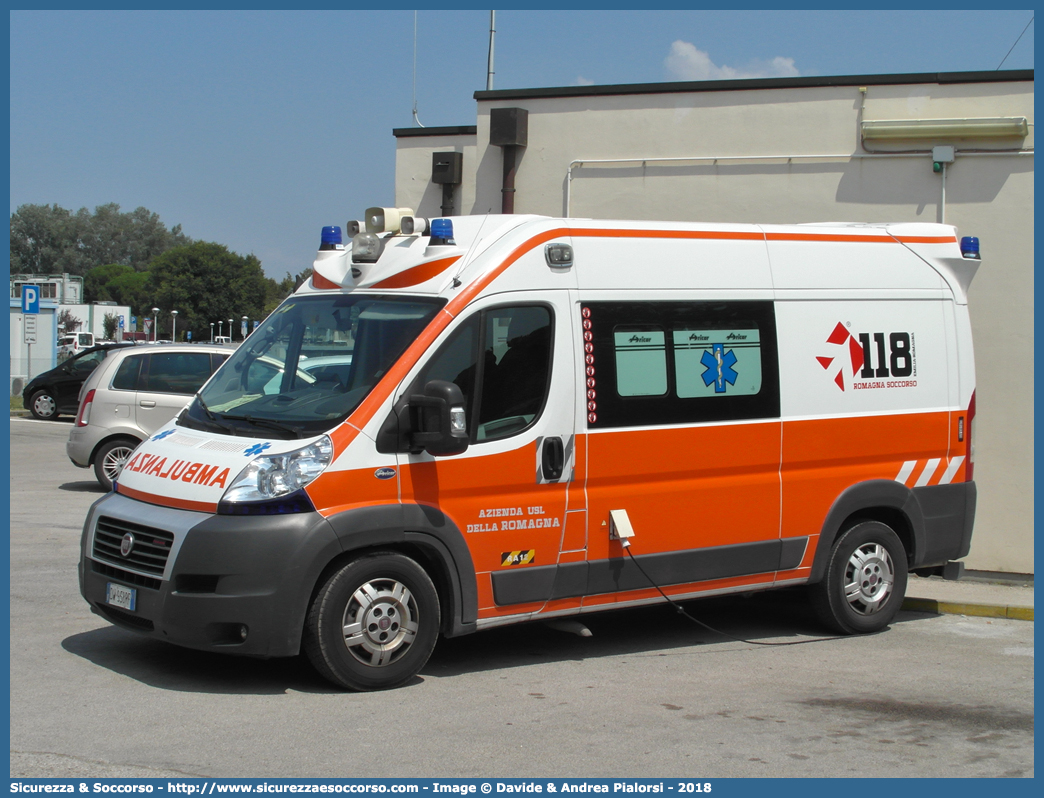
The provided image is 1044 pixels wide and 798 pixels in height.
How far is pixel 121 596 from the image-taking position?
6172 millimetres

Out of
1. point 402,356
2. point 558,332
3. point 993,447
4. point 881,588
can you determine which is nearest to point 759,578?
point 881,588

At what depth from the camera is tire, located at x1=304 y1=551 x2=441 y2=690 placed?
5961mm

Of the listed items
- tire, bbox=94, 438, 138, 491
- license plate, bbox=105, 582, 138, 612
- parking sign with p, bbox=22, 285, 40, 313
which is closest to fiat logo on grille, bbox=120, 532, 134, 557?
license plate, bbox=105, 582, 138, 612

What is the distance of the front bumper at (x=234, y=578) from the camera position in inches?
228

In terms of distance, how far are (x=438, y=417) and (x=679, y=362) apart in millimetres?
1883

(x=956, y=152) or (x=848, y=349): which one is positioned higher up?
(x=956, y=152)

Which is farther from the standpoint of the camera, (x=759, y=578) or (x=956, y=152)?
(x=956, y=152)

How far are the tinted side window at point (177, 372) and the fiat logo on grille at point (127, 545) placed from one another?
841 centimetres

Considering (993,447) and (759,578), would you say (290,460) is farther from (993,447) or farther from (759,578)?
(993,447)

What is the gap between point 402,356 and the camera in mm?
6344

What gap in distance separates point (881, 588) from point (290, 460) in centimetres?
463

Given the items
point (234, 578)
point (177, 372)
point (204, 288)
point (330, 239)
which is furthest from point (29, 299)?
point (204, 288)

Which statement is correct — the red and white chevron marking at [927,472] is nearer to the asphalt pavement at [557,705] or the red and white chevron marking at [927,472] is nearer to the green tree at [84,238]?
the asphalt pavement at [557,705]

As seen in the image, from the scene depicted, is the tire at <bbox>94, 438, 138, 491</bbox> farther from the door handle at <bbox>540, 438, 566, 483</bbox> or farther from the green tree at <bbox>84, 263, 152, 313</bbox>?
the green tree at <bbox>84, 263, 152, 313</bbox>
